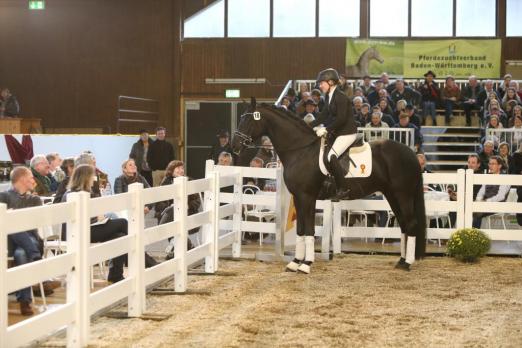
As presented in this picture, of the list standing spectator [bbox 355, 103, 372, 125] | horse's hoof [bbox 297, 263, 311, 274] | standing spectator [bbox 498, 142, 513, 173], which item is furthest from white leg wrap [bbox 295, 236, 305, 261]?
standing spectator [bbox 355, 103, 372, 125]

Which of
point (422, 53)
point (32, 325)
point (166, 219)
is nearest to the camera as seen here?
point (32, 325)

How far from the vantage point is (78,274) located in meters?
5.97

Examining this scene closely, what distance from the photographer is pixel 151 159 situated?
18938mm

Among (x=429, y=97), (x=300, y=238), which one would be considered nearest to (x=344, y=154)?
(x=300, y=238)

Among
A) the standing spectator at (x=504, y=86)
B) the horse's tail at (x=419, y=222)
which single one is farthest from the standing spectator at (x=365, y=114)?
the horse's tail at (x=419, y=222)

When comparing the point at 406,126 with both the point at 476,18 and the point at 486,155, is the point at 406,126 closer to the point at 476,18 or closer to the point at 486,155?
the point at 486,155

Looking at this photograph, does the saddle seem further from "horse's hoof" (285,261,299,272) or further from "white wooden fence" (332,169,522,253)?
"white wooden fence" (332,169,522,253)

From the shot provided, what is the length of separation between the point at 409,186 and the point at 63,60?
16.2 meters

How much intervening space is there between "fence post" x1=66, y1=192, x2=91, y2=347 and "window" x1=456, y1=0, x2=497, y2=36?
1884 centimetres

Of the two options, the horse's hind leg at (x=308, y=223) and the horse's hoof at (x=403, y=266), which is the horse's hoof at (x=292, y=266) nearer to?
the horse's hind leg at (x=308, y=223)

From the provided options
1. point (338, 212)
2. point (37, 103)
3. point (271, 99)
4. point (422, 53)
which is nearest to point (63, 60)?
point (37, 103)

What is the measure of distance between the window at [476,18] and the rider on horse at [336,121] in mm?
14484

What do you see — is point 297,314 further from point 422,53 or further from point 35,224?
point 422,53

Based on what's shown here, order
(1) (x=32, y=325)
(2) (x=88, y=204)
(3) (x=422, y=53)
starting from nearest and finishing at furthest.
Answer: (1) (x=32, y=325) → (2) (x=88, y=204) → (3) (x=422, y=53)
